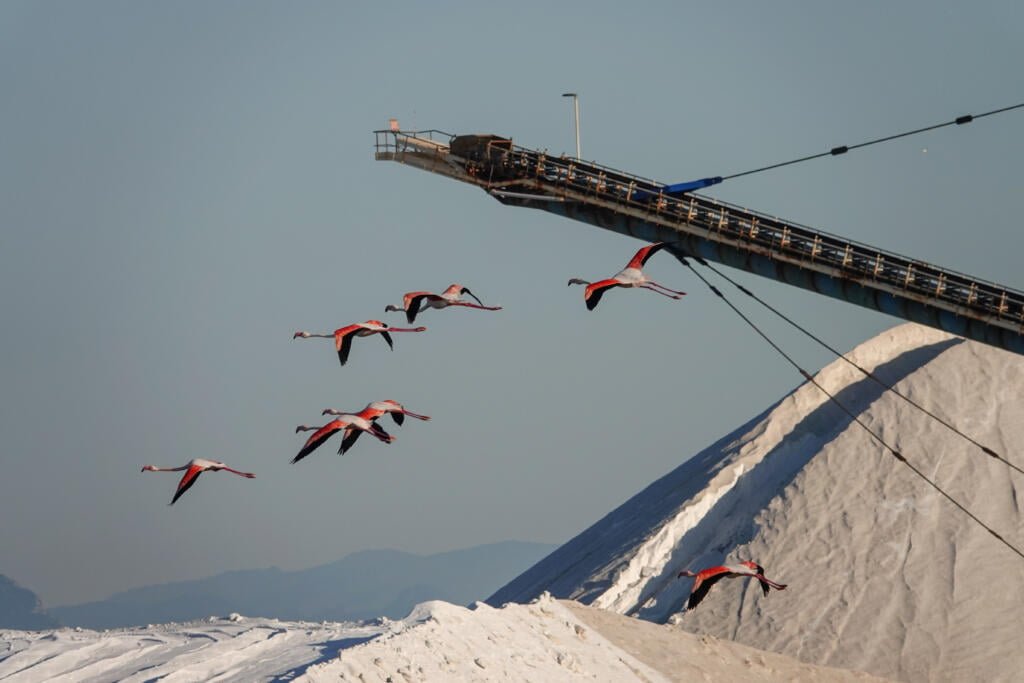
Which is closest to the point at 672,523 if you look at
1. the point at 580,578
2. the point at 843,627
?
the point at 580,578

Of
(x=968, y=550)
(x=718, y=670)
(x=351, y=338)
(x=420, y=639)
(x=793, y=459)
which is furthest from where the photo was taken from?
(x=793, y=459)

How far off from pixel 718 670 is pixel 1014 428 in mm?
25767

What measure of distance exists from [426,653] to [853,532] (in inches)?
1137

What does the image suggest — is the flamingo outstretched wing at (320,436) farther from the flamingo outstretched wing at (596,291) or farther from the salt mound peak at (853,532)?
the salt mound peak at (853,532)

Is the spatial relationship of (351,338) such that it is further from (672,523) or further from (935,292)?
(672,523)

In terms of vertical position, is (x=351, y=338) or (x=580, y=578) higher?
(x=351, y=338)

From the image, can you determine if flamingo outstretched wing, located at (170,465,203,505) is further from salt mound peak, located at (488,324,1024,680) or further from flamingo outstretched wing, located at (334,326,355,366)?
salt mound peak, located at (488,324,1024,680)

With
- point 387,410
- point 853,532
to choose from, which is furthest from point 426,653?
point 853,532

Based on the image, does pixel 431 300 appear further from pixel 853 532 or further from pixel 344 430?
pixel 853 532

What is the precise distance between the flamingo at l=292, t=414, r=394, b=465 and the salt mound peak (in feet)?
101

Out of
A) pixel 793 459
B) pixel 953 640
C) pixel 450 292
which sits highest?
pixel 450 292

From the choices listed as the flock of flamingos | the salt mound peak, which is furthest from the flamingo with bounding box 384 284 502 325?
the salt mound peak

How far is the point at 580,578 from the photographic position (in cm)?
7106

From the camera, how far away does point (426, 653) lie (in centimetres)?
4381
